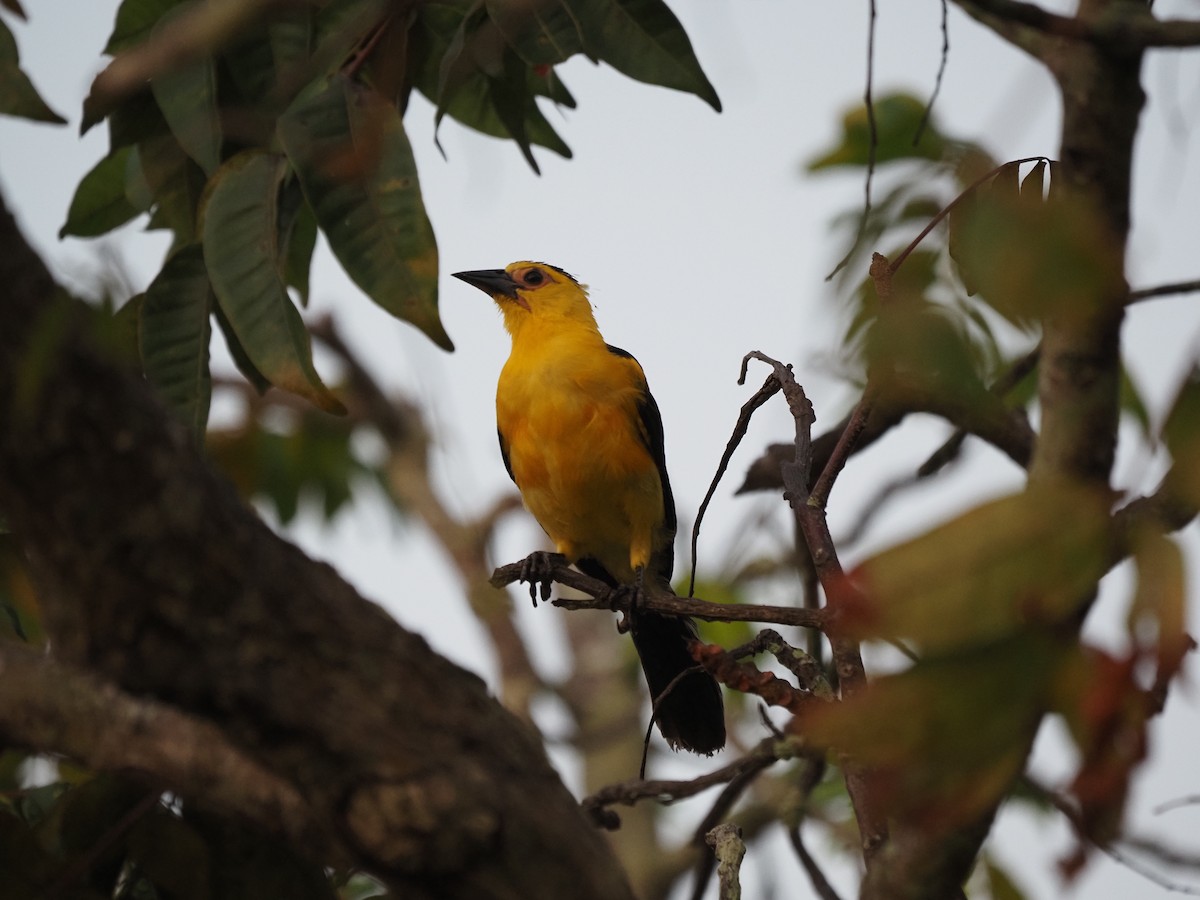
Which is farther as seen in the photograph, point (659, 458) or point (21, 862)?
point (659, 458)

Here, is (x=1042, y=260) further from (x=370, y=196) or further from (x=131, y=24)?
(x=131, y=24)

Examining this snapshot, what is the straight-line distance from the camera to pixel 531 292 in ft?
19.1

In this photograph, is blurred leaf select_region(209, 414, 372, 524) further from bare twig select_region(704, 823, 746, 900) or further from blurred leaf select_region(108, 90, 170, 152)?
bare twig select_region(704, 823, 746, 900)

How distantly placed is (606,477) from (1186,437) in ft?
12.8

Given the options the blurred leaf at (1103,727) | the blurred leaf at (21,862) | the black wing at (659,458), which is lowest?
the blurred leaf at (1103,727)

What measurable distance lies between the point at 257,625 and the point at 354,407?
1040 centimetres

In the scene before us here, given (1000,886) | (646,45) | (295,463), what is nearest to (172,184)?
(646,45)

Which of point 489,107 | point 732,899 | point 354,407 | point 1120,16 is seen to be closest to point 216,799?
point 732,899

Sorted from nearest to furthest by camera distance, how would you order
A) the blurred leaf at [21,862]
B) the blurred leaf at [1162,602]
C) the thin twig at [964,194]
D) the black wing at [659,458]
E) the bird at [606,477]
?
the blurred leaf at [1162,602]
the thin twig at [964,194]
the blurred leaf at [21,862]
the bird at [606,477]
the black wing at [659,458]

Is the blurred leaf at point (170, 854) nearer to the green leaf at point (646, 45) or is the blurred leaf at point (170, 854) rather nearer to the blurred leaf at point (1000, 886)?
the blurred leaf at point (1000, 886)

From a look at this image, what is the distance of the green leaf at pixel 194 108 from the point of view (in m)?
2.90

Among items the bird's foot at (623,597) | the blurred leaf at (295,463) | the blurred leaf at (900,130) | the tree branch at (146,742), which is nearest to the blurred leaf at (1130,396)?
the blurred leaf at (900,130)

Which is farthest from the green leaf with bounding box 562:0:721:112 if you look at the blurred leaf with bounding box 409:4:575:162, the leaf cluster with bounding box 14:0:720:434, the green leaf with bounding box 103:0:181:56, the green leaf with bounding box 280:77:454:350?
the green leaf with bounding box 103:0:181:56

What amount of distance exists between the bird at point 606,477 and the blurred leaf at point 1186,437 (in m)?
3.50
